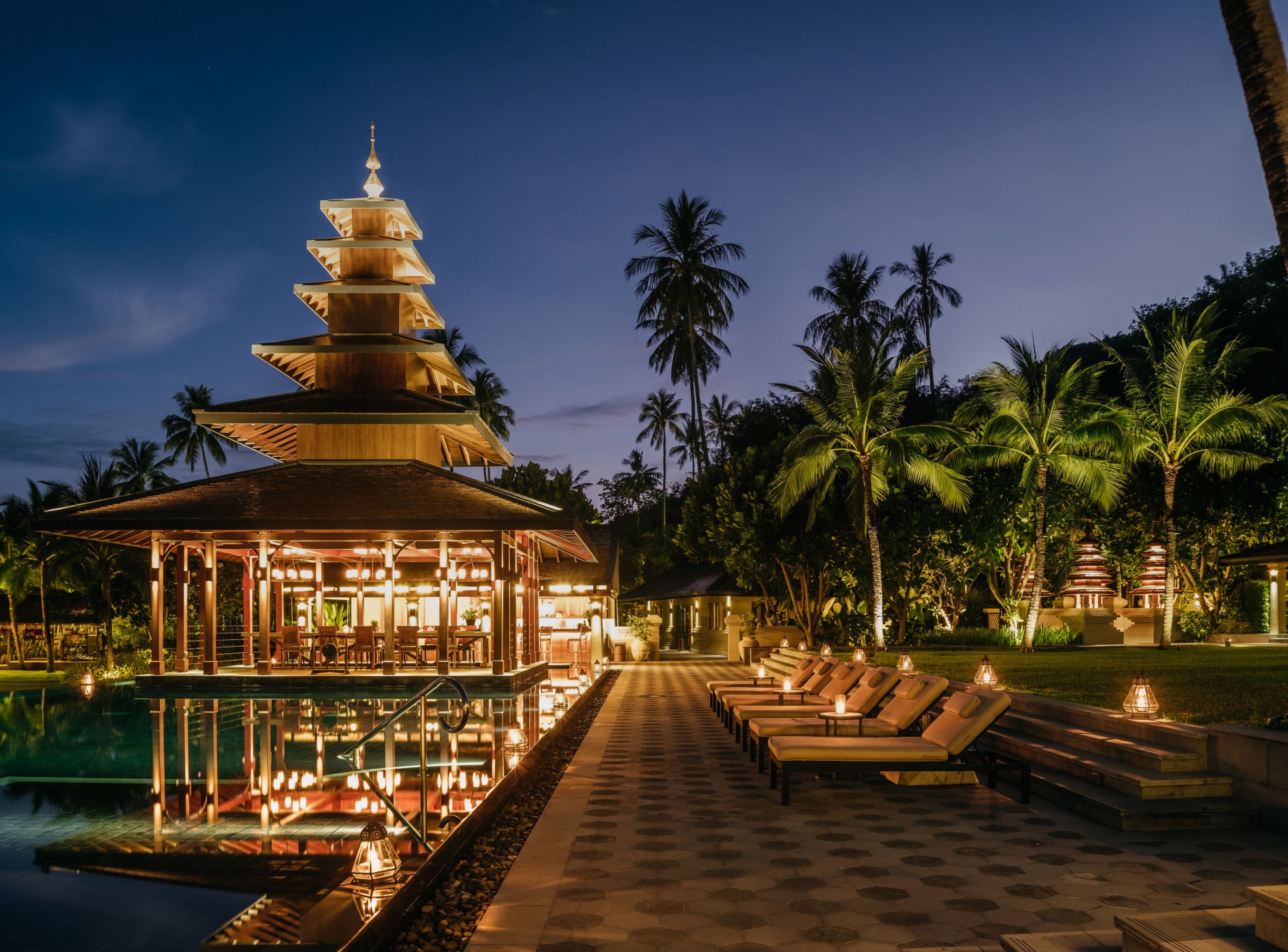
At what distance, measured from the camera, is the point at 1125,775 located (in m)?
7.02

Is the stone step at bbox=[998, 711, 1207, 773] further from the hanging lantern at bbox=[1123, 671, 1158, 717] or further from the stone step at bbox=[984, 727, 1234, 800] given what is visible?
the hanging lantern at bbox=[1123, 671, 1158, 717]

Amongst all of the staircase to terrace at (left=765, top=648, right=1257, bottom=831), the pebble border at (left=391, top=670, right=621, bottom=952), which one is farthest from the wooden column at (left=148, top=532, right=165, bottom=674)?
the staircase to terrace at (left=765, top=648, right=1257, bottom=831)

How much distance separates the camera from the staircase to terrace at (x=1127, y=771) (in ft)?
21.6

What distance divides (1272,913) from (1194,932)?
265 millimetres

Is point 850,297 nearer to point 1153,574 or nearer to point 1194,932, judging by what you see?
point 1153,574

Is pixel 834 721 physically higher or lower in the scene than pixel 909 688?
lower

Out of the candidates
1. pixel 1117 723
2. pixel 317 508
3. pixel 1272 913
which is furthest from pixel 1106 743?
pixel 317 508

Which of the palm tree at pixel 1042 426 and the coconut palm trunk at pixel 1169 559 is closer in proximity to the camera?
the palm tree at pixel 1042 426

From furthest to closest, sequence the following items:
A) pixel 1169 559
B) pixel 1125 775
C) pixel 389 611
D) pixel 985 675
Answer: pixel 1169 559 < pixel 389 611 < pixel 985 675 < pixel 1125 775

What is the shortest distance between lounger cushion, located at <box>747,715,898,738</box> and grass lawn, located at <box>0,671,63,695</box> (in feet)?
63.1

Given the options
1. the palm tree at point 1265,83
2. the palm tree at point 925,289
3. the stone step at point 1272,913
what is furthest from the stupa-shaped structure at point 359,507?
the palm tree at point 925,289

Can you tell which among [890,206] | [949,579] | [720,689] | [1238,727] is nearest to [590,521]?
[949,579]

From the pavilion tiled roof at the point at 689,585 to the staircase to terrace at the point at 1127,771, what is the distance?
26.1 metres

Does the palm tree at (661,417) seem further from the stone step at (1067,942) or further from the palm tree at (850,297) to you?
the stone step at (1067,942)
